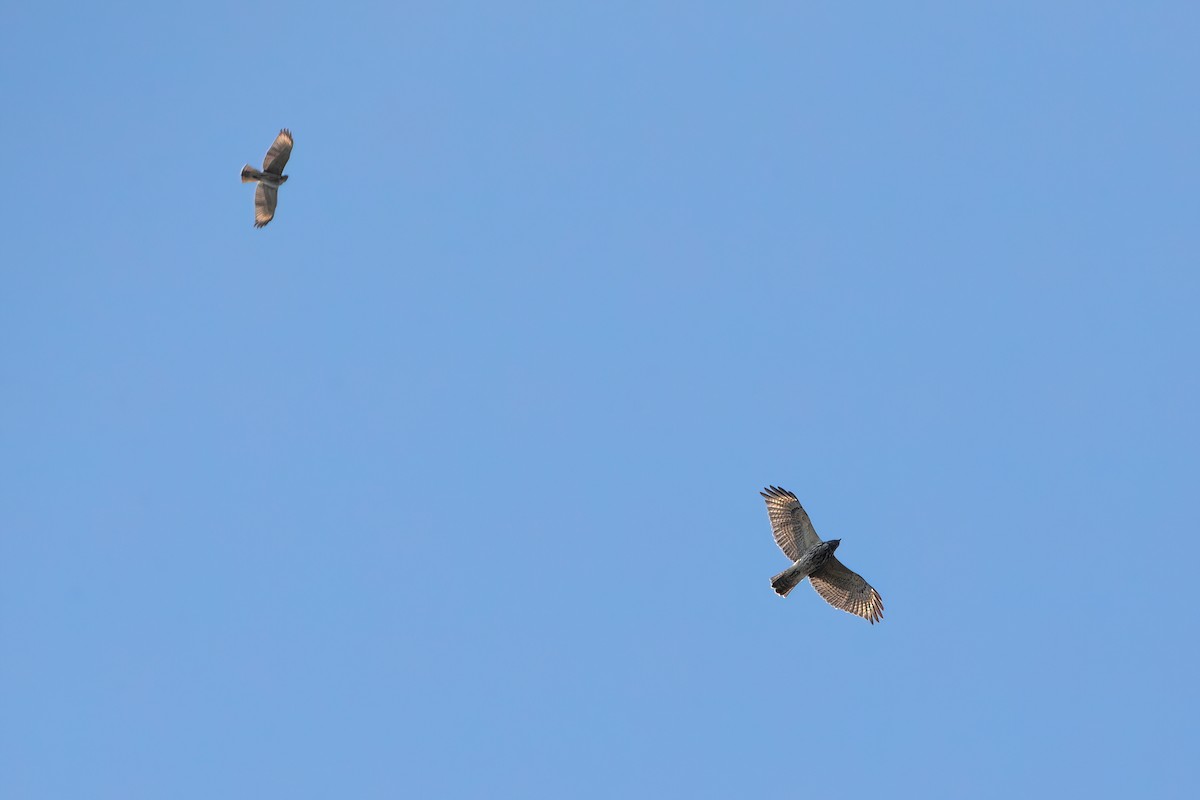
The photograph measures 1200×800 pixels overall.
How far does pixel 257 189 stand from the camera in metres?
38.7

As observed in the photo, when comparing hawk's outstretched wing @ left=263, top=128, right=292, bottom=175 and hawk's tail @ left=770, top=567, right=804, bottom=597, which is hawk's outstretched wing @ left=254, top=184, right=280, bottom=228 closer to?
hawk's outstretched wing @ left=263, top=128, right=292, bottom=175

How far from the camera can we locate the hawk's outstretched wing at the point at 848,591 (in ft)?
110

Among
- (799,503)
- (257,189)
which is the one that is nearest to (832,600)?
(799,503)

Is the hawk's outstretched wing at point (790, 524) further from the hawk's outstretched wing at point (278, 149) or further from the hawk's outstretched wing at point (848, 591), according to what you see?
the hawk's outstretched wing at point (278, 149)

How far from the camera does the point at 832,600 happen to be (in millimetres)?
33844

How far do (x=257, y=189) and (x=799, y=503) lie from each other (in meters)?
16.9

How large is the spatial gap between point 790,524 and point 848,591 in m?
2.16

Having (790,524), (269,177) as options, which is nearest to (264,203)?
(269,177)

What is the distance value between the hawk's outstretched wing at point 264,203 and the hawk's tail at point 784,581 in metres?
16.9

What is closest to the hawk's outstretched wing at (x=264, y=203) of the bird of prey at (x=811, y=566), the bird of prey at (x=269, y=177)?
the bird of prey at (x=269, y=177)

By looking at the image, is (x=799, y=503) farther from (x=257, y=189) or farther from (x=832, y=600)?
(x=257, y=189)

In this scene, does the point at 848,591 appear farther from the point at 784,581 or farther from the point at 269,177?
the point at 269,177

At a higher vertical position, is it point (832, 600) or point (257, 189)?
point (257, 189)

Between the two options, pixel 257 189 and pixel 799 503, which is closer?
pixel 799 503
